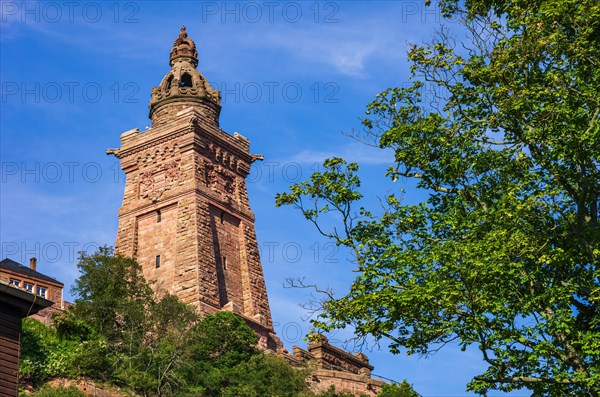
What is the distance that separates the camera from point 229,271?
195 ft

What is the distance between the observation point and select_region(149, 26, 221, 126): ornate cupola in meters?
64.2

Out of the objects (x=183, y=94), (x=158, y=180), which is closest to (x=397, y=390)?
(x=158, y=180)

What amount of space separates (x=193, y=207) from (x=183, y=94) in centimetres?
938

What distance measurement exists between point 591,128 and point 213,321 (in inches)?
1058

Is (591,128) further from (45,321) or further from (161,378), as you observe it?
(45,321)

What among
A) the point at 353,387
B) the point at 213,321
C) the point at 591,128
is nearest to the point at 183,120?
the point at 213,321

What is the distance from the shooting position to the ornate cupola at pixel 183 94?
64.2m

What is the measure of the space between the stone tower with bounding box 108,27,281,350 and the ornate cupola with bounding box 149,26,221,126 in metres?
0.06

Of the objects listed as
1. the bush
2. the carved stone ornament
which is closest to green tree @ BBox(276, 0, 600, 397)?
the bush

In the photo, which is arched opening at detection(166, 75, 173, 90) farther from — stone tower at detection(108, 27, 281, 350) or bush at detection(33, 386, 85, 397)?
bush at detection(33, 386, 85, 397)

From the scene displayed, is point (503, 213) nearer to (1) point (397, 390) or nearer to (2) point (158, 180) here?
(1) point (397, 390)

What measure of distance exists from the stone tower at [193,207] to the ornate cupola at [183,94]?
0.20ft

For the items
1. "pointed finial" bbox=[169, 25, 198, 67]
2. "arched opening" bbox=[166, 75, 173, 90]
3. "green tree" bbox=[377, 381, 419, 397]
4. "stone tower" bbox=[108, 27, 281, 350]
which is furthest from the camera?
"pointed finial" bbox=[169, 25, 198, 67]

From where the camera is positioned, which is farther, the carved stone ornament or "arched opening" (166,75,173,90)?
"arched opening" (166,75,173,90)
